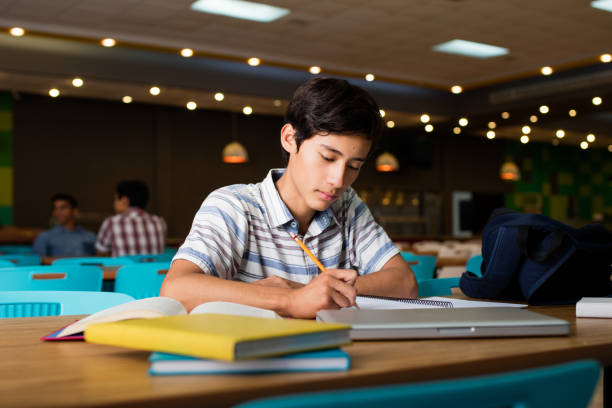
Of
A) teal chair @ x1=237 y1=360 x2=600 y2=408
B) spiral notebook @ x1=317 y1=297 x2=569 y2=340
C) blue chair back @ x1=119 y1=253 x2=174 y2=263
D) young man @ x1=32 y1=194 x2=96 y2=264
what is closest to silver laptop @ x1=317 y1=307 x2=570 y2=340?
spiral notebook @ x1=317 y1=297 x2=569 y2=340

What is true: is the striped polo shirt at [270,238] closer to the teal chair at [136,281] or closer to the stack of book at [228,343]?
the stack of book at [228,343]

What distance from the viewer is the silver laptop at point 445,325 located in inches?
39.3

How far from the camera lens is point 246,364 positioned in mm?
747

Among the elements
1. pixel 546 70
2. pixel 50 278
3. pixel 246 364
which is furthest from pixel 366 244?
pixel 546 70

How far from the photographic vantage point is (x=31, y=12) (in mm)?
6379

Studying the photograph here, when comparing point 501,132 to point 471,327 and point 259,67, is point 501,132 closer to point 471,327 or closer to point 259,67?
point 259,67

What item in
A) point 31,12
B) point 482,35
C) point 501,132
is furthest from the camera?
point 501,132

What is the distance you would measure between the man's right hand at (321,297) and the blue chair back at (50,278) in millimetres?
1688

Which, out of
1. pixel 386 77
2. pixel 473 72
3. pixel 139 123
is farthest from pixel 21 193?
pixel 473 72

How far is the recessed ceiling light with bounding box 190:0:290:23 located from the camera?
617cm

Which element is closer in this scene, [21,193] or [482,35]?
[482,35]

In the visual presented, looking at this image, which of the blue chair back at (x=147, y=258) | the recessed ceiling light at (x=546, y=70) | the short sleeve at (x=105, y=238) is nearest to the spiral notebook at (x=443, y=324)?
the blue chair back at (x=147, y=258)

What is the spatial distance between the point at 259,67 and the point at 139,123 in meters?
2.62

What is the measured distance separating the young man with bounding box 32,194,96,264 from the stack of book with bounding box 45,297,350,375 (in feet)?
19.2
